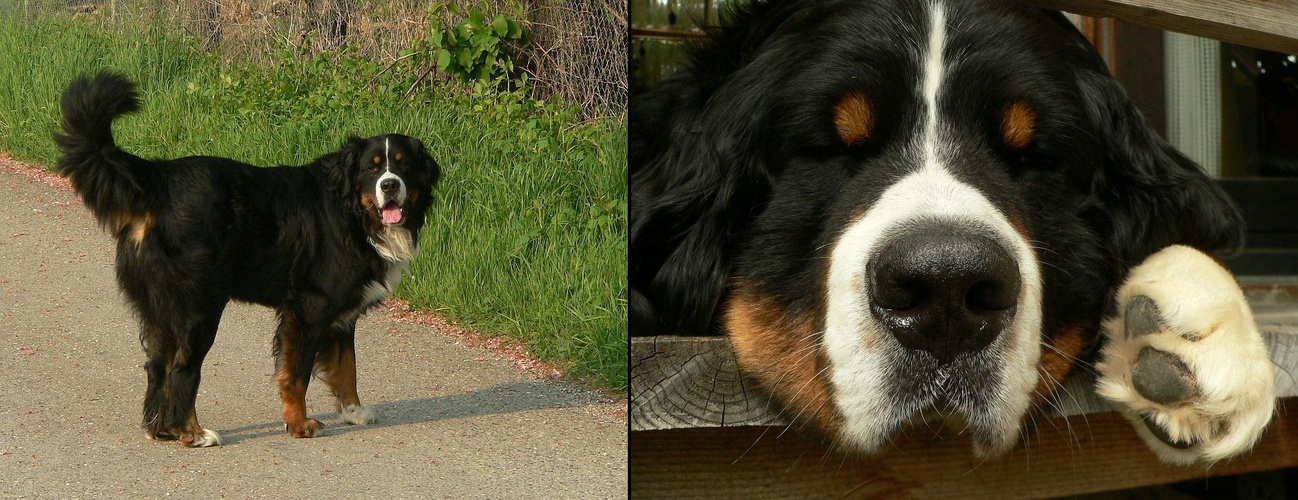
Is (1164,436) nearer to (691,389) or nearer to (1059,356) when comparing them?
(1059,356)

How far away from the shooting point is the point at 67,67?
2.05 meters

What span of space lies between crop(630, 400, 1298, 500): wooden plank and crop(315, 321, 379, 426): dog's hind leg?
3.98ft

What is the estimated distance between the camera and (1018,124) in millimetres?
1118

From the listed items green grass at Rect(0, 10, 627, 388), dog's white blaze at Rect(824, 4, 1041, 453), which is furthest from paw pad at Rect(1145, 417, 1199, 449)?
green grass at Rect(0, 10, 627, 388)

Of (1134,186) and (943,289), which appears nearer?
(943,289)

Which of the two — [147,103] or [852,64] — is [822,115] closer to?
[852,64]

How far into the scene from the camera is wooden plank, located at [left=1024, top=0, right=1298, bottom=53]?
50.7 inches

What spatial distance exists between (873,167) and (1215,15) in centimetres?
61

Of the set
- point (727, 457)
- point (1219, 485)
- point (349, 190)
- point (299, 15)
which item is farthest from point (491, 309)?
point (1219, 485)

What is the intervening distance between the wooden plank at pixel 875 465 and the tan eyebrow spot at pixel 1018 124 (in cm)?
32

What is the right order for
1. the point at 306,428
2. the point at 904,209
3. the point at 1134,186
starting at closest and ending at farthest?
the point at 904,209, the point at 1134,186, the point at 306,428

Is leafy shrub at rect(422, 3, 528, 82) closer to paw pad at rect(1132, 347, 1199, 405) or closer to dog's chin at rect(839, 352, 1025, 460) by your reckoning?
dog's chin at rect(839, 352, 1025, 460)

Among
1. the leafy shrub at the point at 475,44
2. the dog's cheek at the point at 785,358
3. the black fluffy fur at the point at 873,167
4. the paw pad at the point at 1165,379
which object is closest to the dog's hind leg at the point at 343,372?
the leafy shrub at the point at 475,44

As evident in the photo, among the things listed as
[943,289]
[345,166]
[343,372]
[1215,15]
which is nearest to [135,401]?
[343,372]
